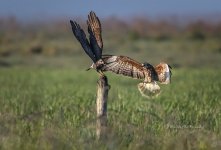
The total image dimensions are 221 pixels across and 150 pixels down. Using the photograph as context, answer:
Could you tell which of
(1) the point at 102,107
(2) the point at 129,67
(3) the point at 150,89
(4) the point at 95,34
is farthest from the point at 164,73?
(4) the point at 95,34

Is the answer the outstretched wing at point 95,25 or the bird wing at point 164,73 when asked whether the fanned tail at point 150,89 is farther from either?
the outstretched wing at point 95,25

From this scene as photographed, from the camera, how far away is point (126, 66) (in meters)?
7.64

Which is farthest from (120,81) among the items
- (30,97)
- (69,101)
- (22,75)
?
(69,101)

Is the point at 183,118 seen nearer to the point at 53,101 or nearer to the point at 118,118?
the point at 118,118

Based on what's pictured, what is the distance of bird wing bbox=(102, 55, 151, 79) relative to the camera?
7.62m

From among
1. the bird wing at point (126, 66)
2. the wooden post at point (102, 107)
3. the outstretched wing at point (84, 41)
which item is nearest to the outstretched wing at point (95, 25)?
the outstretched wing at point (84, 41)

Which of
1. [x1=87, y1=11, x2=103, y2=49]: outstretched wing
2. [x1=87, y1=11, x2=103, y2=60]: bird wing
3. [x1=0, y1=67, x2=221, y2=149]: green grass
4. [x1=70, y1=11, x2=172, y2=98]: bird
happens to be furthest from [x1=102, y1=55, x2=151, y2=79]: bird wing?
[x1=0, y1=67, x2=221, y2=149]: green grass

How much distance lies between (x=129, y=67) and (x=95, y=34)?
527mm

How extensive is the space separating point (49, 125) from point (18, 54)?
2843 centimetres

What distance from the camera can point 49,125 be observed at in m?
8.75

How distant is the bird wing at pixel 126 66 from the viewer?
7625mm

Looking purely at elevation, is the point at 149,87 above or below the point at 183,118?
above

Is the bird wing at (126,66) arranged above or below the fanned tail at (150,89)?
above

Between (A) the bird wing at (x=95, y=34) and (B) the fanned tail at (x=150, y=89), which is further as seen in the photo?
(A) the bird wing at (x=95, y=34)
